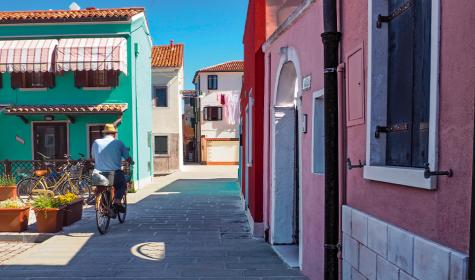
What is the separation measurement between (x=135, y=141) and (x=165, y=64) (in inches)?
426

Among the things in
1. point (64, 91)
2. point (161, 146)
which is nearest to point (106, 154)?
point (64, 91)

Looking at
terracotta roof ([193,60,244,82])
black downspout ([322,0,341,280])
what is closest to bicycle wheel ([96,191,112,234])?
black downspout ([322,0,341,280])

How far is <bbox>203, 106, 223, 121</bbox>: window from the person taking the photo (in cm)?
3828

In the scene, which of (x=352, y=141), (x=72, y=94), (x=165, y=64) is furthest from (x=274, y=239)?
(x=165, y=64)

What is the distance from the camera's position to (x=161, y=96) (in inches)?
1032

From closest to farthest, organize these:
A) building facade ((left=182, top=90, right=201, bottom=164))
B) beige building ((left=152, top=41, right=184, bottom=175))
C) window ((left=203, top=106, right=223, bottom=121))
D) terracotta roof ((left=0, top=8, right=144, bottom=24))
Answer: terracotta roof ((left=0, top=8, right=144, bottom=24)) < beige building ((left=152, top=41, right=184, bottom=175)) < window ((left=203, top=106, right=223, bottom=121)) < building facade ((left=182, top=90, right=201, bottom=164))

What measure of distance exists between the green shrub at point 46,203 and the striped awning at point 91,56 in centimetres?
747

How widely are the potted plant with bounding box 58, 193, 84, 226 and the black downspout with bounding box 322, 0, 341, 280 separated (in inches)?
238

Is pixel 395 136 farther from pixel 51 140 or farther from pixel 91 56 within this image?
pixel 51 140

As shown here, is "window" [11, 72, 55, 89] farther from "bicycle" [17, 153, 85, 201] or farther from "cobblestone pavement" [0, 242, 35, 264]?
"cobblestone pavement" [0, 242, 35, 264]

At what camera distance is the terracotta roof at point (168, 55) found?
25750 mm

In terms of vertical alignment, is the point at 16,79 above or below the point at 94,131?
above

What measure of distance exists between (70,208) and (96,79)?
811 cm

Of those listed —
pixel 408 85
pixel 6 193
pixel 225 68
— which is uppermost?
pixel 225 68
